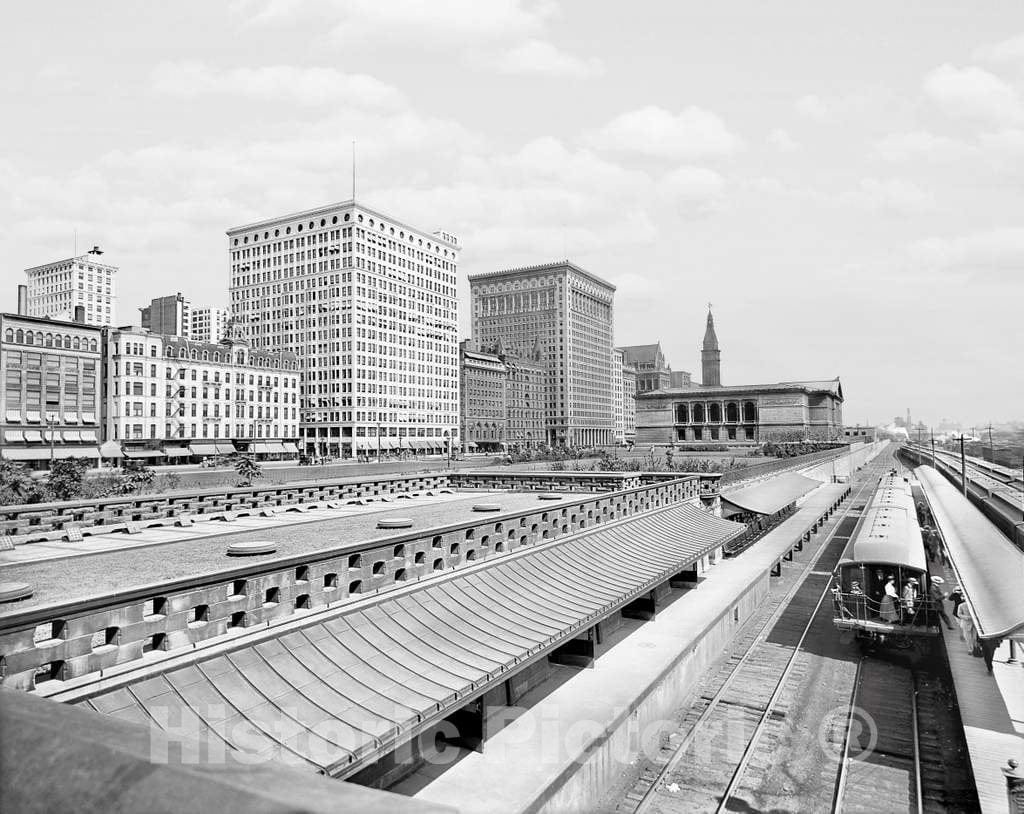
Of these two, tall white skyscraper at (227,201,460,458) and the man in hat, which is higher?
tall white skyscraper at (227,201,460,458)

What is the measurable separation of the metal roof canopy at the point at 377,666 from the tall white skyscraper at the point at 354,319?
113m

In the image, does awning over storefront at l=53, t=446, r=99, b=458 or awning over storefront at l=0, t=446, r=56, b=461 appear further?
awning over storefront at l=53, t=446, r=99, b=458

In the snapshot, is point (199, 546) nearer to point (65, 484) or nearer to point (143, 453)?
point (65, 484)

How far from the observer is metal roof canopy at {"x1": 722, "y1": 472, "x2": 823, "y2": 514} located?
4669 cm

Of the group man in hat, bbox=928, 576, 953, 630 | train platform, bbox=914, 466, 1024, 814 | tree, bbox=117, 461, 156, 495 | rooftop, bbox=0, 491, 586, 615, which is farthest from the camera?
tree, bbox=117, 461, 156, 495

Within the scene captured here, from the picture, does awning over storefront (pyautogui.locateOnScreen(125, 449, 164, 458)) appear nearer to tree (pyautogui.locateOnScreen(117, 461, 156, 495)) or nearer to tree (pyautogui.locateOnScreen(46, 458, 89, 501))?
tree (pyautogui.locateOnScreen(117, 461, 156, 495))

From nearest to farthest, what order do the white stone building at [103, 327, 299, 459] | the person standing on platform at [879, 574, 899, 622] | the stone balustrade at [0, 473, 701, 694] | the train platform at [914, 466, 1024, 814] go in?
the stone balustrade at [0, 473, 701, 694] < the train platform at [914, 466, 1024, 814] < the person standing on platform at [879, 574, 899, 622] < the white stone building at [103, 327, 299, 459]

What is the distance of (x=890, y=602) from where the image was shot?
2791 cm

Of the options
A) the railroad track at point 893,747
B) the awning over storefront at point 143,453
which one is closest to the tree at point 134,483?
the awning over storefront at point 143,453

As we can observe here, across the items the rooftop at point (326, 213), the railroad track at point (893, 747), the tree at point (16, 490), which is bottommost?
the railroad track at point (893, 747)

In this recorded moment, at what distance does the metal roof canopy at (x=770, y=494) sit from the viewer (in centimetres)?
4669

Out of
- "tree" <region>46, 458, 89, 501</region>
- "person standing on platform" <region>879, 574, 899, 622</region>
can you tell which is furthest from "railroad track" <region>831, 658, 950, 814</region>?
"tree" <region>46, 458, 89, 501</region>

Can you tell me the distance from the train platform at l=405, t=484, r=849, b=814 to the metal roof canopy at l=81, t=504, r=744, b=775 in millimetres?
2180

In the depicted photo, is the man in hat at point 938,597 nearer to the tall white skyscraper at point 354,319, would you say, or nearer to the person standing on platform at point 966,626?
the person standing on platform at point 966,626
